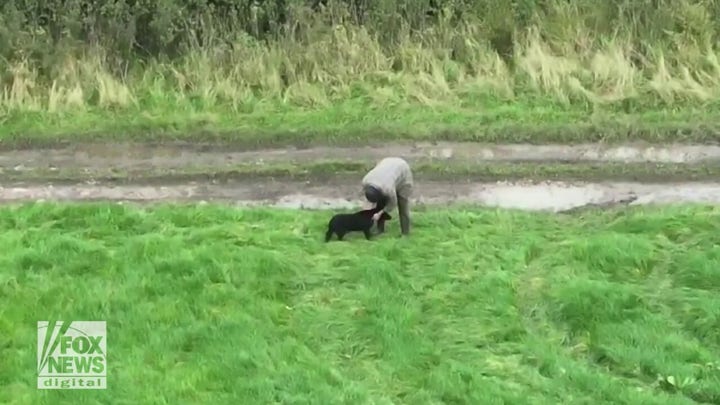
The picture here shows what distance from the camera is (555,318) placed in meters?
7.82

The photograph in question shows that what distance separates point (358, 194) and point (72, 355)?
4008mm

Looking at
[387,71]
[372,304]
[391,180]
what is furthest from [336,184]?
[372,304]

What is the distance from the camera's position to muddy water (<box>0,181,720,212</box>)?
33.8 ft

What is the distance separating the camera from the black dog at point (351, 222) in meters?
9.00

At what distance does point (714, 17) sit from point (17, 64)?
29.3ft

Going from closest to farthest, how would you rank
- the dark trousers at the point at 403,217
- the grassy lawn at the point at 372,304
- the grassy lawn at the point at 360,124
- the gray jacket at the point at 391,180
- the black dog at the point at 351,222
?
the grassy lawn at the point at 372,304
the gray jacket at the point at 391,180
the black dog at the point at 351,222
the dark trousers at the point at 403,217
the grassy lawn at the point at 360,124

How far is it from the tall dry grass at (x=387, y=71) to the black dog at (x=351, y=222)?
3841mm

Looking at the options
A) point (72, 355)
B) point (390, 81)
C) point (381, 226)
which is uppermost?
point (390, 81)

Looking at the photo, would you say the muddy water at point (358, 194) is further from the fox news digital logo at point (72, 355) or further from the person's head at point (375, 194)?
the fox news digital logo at point (72, 355)

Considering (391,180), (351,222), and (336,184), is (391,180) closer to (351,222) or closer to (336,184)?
(351,222)

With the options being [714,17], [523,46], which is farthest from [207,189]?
[714,17]

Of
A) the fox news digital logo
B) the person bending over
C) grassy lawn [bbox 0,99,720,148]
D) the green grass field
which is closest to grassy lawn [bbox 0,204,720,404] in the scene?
the fox news digital logo

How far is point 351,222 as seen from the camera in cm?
902

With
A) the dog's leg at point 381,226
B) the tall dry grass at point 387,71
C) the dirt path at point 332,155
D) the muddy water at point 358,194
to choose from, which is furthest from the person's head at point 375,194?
the tall dry grass at point 387,71
